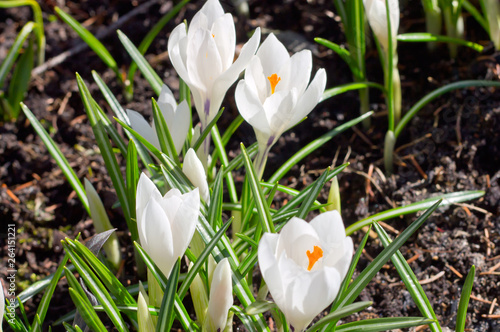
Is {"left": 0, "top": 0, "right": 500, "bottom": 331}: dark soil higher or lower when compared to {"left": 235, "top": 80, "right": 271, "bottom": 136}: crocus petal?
lower

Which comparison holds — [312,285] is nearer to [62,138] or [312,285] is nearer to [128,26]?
[62,138]

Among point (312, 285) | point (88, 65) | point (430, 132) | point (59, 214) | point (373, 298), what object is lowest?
point (373, 298)

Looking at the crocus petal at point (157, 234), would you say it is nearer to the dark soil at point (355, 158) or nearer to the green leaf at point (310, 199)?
the green leaf at point (310, 199)

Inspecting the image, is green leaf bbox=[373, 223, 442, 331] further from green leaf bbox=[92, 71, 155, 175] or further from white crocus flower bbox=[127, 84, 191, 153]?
green leaf bbox=[92, 71, 155, 175]

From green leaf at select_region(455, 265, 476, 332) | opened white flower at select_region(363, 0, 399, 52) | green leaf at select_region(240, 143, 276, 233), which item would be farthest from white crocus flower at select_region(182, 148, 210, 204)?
opened white flower at select_region(363, 0, 399, 52)

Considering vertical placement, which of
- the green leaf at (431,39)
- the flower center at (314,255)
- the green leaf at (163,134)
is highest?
the green leaf at (431,39)

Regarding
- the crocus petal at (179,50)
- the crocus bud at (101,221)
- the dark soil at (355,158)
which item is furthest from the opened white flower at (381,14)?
the crocus bud at (101,221)

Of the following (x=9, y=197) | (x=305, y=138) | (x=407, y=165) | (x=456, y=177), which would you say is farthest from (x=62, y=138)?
(x=456, y=177)
